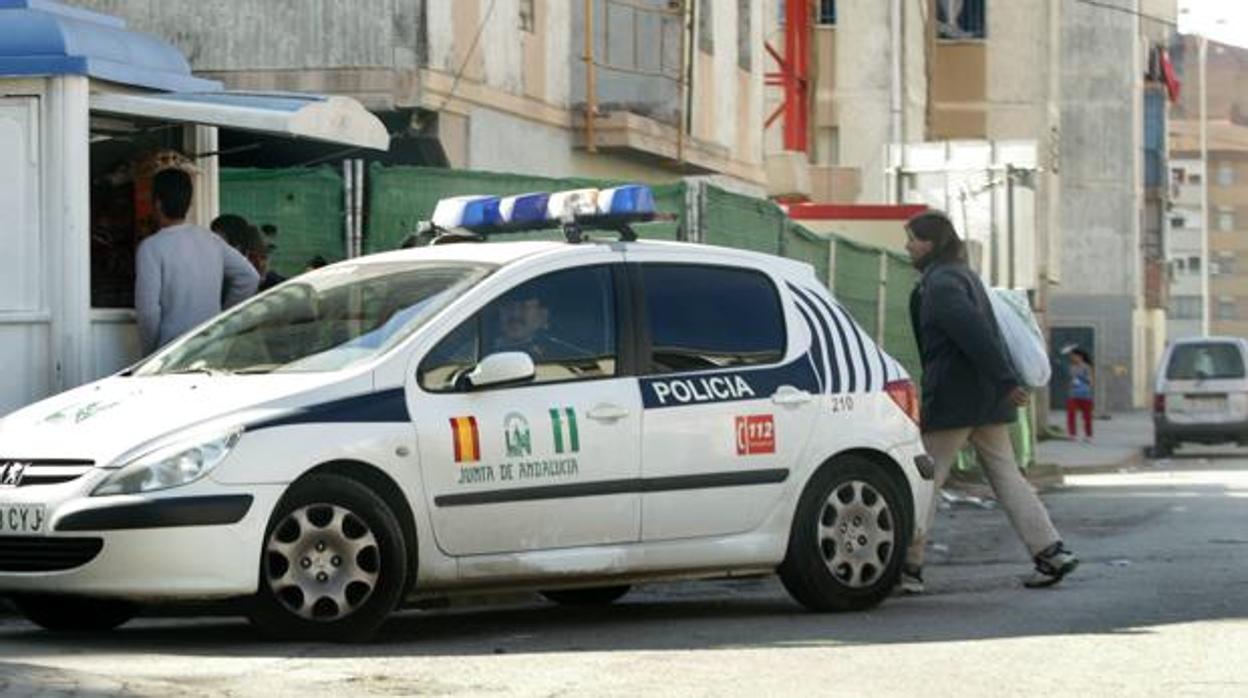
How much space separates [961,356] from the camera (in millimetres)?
13516

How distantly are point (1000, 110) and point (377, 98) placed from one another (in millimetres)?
41415

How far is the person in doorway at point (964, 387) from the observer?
13375 millimetres

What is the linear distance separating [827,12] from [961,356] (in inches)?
1643

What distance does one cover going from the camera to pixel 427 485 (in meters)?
10.6

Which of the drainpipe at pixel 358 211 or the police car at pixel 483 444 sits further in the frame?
the drainpipe at pixel 358 211

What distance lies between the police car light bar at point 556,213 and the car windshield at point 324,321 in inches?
36.7

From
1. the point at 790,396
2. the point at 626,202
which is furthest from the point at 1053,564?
the point at 626,202

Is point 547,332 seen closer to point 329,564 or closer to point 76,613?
point 329,564

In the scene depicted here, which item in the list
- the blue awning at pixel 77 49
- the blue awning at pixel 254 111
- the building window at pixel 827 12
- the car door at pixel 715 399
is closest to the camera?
the car door at pixel 715 399

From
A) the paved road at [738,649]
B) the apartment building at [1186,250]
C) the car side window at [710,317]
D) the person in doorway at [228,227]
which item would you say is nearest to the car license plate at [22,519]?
the paved road at [738,649]

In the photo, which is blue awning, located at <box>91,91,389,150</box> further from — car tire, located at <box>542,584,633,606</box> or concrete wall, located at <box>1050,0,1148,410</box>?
concrete wall, located at <box>1050,0,1148,410</box>

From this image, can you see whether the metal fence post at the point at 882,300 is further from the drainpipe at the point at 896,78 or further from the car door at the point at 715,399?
the drainpipe at the point at 896,78

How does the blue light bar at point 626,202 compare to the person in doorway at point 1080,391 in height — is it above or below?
above

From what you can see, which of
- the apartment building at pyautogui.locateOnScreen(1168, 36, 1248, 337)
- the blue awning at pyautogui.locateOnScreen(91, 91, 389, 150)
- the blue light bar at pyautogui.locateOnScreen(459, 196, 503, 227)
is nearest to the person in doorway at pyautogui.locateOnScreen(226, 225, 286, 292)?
the blue awning at pyautogui.locateOnScreen(91, 91, 389, 150)
